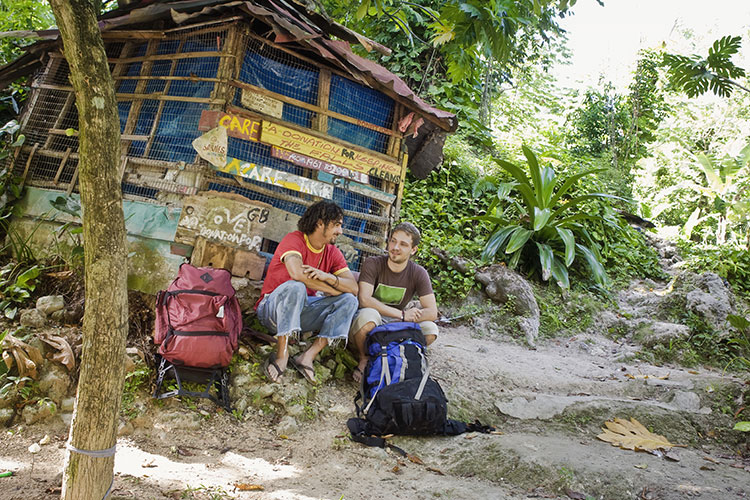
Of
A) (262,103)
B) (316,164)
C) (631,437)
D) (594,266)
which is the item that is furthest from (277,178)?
(594,266)

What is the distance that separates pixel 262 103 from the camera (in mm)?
5012

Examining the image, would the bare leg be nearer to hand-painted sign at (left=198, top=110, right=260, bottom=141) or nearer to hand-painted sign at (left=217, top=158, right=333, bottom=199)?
hand-painted sign at (left=217, top=158, right=333, bottom=199)

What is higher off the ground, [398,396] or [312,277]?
[312,277]

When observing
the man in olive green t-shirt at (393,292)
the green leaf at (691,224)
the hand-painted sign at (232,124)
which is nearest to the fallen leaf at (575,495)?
the man in olive green t-shirt at (393,292)

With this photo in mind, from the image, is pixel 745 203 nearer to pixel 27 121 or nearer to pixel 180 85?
pixel 180 85

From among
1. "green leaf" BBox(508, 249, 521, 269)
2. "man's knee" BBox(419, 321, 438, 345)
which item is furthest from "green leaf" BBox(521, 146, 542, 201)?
"man's knee" BBox(419, 321, 438, 345)

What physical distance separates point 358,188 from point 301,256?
5.37 ft

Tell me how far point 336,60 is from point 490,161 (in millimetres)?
6279

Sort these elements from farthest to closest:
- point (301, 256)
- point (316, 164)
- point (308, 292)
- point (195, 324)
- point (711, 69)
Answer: point (711, 69), point (316, 164), point (308, 292), point (301, 256), point (195, 324)

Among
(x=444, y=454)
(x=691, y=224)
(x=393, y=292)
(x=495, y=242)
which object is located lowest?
(x=444, y=454)

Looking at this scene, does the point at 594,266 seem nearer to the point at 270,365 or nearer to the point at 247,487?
the point at 270,365

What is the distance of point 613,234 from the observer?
10031 mm

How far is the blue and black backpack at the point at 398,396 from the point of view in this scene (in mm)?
3725

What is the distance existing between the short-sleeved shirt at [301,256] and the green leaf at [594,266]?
5333 mm
